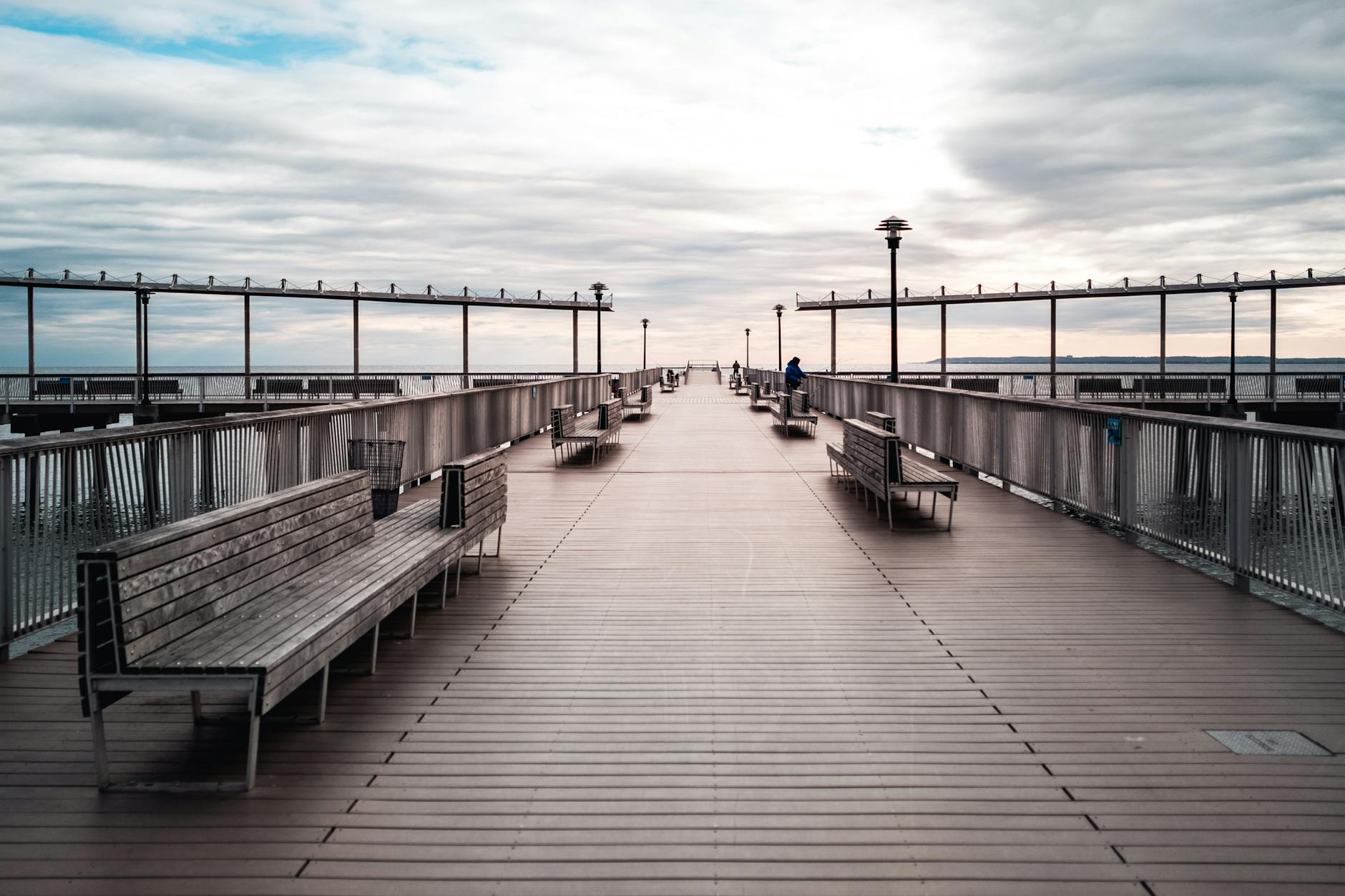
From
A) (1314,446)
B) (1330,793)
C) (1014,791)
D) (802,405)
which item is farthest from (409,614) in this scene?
(802,405)

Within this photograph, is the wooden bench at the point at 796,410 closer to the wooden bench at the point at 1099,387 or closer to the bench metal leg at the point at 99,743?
the bench metal leg at the point at 99,743

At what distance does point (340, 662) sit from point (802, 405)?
16.9 metres

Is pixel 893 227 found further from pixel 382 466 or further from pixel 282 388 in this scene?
pixel 282 388

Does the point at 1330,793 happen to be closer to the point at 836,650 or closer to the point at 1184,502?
the point at 836,650

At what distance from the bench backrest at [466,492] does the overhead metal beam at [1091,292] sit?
155 feet

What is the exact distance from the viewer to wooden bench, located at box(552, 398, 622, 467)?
614 inches

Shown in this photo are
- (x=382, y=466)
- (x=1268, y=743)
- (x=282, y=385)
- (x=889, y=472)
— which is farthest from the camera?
(x=282, y=385)

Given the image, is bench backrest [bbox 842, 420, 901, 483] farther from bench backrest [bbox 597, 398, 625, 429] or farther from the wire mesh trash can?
bench backrest [bbox 597, 398, 625, 429]

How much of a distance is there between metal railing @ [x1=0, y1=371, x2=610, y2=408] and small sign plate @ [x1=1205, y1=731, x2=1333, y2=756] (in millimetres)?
35045

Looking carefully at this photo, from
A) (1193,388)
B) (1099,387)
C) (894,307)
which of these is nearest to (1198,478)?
(894,307)

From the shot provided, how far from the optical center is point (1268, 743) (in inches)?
162

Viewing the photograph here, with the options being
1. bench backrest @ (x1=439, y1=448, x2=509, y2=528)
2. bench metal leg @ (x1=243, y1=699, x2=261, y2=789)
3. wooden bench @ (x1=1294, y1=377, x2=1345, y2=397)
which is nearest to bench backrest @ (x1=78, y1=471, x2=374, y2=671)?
bench metal leg @ (x1=243, y1=699, x2=261, y2=789)

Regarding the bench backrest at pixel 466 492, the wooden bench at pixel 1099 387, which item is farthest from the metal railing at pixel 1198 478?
the wooden bench at pixel 1099 387

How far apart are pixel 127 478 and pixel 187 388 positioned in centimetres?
4065
